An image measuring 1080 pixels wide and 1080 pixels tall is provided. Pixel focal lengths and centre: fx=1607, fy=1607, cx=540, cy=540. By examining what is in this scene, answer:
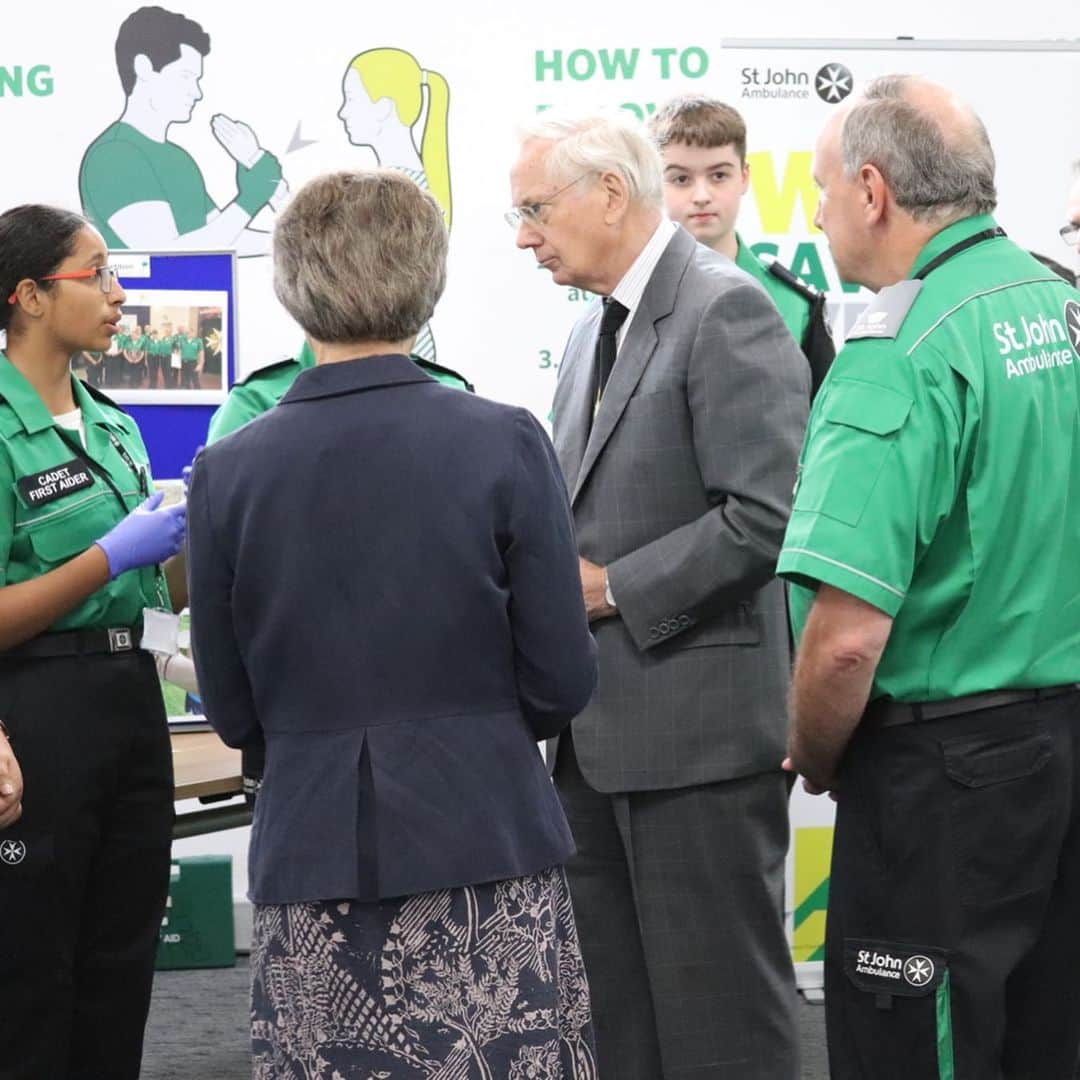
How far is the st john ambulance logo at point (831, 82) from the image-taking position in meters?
4.08

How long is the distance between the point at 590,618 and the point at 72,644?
87 cm

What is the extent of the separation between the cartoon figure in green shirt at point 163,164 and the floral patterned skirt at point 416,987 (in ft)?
9.59

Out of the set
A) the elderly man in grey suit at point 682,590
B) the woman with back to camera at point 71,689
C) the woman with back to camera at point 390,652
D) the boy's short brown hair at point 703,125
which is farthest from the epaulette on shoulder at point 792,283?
the woman with back to camera at point 390,652

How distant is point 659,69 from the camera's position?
167 inches

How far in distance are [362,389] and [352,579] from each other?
0.20m

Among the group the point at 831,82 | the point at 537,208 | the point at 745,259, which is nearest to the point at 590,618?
the point at 537,208

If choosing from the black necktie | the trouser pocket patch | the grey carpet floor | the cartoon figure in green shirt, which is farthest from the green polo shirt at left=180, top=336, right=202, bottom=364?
the trouser pocket patch

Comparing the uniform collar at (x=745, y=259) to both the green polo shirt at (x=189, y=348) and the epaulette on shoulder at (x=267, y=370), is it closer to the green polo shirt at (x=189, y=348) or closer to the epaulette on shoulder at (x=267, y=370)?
the epaulette on shoulder at (x=267, y=370)

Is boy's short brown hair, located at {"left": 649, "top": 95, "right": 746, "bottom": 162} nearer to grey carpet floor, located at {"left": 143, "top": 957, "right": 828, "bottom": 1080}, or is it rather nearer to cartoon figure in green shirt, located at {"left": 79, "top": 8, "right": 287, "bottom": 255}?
cartoon figure in green shirt, located at {"left": 79, "top": 8, "right": 287, "bottom": 255}

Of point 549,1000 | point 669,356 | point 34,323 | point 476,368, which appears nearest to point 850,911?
point 549,1000

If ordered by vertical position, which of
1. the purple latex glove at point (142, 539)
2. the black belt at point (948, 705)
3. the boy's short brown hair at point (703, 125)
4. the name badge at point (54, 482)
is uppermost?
→ the boy's short brown hair at point (703, 125)

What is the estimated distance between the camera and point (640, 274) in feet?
8.08

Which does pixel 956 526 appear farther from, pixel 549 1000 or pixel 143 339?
pixel 143 339

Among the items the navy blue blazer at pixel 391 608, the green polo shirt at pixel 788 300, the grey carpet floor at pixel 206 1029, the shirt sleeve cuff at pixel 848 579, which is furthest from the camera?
the grey carpet floor at pixel 206 1029
